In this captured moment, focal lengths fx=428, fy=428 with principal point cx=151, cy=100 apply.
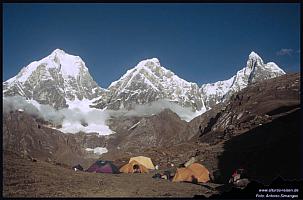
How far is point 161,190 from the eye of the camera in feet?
46.6

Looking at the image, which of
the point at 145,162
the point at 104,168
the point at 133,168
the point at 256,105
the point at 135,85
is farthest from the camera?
the point at 135,85

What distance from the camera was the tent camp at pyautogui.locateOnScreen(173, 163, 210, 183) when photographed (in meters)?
15.7

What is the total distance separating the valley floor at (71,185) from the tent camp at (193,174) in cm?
57

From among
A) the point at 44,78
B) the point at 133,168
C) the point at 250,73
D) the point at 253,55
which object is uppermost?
the point at 44,78

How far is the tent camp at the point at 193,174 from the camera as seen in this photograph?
15.7 metres

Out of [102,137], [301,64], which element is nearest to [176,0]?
[301,64]

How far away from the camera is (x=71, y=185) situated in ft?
46.8

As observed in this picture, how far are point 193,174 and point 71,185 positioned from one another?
4561 mm

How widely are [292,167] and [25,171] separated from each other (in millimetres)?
8985

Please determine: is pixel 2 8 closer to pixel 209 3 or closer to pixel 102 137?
pixel 209 3

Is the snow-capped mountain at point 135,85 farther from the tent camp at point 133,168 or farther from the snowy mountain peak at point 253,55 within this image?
the tent camp at point 133,168

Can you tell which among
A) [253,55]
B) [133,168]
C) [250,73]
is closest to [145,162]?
[133,168]

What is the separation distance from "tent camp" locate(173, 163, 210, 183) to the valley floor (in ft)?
1.86

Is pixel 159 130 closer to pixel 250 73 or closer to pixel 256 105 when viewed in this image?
pixel 256 105
